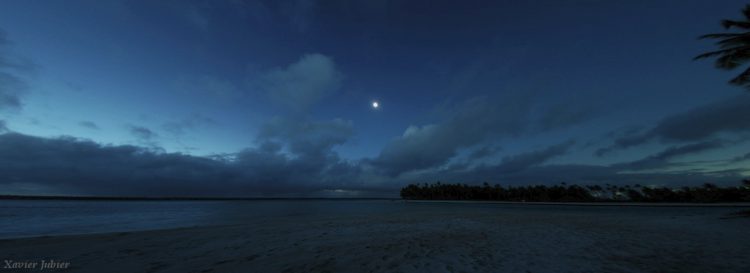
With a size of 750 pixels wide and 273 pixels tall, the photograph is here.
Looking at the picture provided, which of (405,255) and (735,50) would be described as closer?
(405,255)

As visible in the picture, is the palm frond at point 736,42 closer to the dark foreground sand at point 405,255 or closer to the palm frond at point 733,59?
the palm frond at point 733,59

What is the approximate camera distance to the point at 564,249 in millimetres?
11375

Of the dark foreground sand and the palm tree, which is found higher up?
the palm tree

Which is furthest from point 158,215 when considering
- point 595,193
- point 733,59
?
point 595,193

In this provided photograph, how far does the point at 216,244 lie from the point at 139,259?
342cm

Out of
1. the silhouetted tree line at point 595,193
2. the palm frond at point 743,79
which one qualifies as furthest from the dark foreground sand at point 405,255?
the silhouetted tree line at point 595,193

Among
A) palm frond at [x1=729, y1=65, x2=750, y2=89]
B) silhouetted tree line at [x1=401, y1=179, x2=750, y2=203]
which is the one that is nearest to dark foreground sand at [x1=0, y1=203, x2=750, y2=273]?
palm frond at [x1=729, y1=65, x2=750, y2=89]

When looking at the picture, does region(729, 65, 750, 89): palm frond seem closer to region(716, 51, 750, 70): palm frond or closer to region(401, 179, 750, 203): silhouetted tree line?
region(716, 51, 750, 70): palm frond

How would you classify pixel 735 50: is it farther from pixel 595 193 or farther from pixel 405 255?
pixel 595 193

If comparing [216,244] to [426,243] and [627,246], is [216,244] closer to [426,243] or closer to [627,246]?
[426,243]

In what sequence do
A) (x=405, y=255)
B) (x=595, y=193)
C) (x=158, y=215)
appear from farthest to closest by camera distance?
(x=595, y=193), (x=158, y=215), (x=405, y=255)

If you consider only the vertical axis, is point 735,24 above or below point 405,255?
above

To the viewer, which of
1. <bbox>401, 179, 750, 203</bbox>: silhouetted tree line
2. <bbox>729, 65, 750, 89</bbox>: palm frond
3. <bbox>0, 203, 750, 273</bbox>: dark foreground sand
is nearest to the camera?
<bbox>0, 203, 750, 273</bbox>: dark foreground sand

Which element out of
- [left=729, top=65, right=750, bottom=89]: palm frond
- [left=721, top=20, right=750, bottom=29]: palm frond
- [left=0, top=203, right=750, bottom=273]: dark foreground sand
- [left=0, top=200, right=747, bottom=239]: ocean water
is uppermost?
[left=721, top=20, right=750, bottom=29]: palm frond
